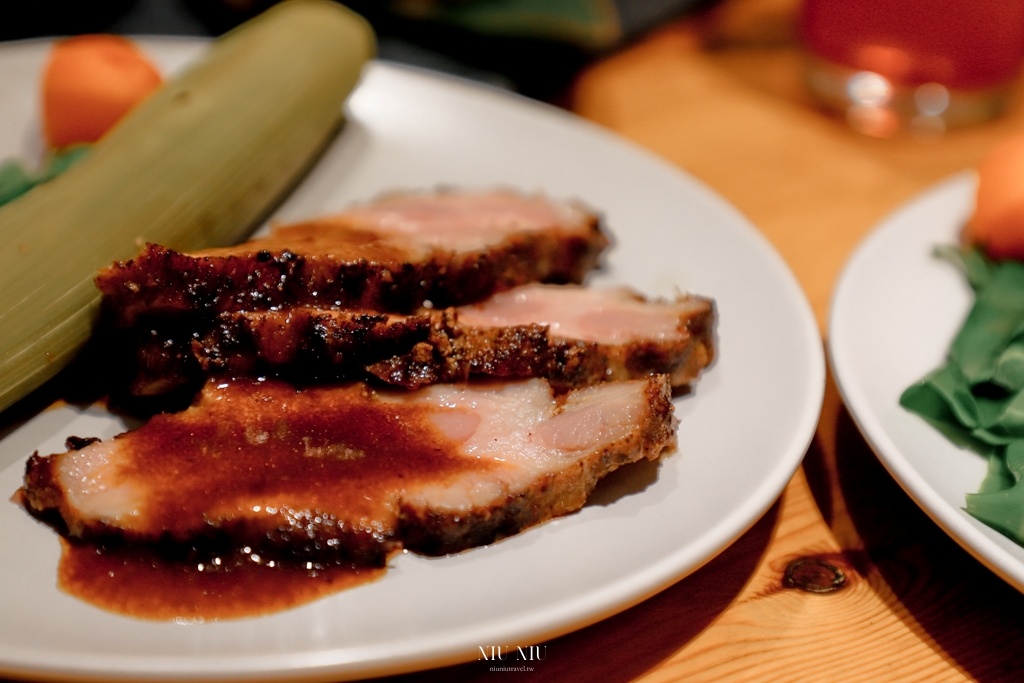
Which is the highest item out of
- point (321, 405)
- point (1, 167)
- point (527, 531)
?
point (1, 167)

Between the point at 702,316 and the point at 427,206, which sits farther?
the point at 427,206

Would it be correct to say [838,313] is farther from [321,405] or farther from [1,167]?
[1,167]

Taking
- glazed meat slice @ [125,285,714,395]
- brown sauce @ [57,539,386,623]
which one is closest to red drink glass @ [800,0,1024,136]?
glazed meat slice @ [125,285,714,395]

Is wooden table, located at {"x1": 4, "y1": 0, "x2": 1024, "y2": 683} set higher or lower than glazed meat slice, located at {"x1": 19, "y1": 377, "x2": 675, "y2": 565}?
lower

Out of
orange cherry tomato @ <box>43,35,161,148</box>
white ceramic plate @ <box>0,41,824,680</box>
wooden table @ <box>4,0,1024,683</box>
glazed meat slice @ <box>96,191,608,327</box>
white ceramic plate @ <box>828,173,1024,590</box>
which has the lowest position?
wooden table @ <box>4,0,1024,683</box>

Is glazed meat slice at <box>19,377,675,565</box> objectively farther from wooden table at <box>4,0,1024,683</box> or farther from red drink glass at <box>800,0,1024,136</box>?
red drink glass at <box>800,0,1024,136</box>

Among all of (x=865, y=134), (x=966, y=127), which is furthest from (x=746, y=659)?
(x=966, y=127)

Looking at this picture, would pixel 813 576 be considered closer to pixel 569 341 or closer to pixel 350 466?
pixel 569 341
